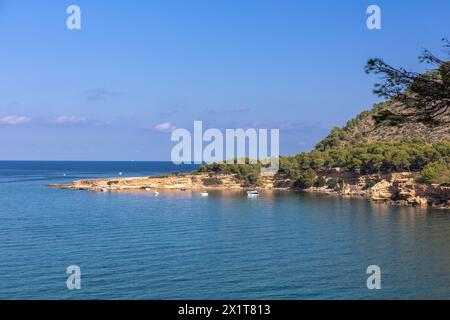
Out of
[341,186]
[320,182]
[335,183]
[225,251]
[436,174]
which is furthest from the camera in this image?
[320,182]

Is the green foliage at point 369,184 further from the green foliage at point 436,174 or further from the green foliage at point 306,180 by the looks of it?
the green foliage at point 436,174

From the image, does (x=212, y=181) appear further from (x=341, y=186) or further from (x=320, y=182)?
(x=341, y=186)

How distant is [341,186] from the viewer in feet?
342

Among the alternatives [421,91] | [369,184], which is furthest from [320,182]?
[421,91]

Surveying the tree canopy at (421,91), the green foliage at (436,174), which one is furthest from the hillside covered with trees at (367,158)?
the tree canopy at (421,91)

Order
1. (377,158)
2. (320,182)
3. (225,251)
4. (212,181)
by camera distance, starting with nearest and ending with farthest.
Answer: (225,251) < (377,158) < (320,182) < (212,181)

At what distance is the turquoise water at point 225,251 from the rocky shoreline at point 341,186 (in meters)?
7.01

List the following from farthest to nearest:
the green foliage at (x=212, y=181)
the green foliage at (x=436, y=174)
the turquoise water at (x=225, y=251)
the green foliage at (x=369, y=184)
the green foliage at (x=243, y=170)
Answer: the green foliage at (x=212, y=181)
the green foliage at (x=243, y=170)
the green foliage at (x=369, y=184)
the green foliage at (x=436, y=174)
the turquoise water at (x=225, y=251)

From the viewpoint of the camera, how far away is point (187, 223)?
61469 mm

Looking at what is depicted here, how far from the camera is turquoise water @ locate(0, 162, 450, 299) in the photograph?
31.5 metres

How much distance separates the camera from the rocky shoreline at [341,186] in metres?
80.8

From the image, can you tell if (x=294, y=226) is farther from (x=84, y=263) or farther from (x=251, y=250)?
(x=84, y=263)

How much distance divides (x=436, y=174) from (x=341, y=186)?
26.4 m

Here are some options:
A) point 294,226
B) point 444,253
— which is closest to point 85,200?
point 294,226
